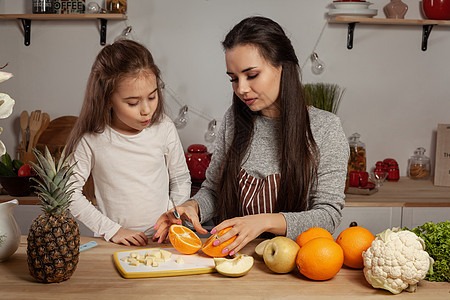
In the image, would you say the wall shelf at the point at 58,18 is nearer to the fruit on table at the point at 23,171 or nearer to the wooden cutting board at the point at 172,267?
the fruit on table at the point at 23,171

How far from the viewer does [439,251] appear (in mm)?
1136

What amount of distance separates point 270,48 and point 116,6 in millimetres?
1557

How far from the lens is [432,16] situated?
2.95 m

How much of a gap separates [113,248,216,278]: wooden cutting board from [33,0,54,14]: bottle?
6.55 feet

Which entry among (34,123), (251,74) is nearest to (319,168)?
(251,74)

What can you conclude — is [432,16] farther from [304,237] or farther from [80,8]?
[304,237]

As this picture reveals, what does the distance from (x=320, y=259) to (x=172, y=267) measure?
34cm

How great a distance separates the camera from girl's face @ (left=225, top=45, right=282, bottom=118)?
4.95ft

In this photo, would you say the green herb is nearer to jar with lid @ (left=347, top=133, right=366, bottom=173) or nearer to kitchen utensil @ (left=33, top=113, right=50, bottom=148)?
jar with lid @ (left=347, top=133, right=366, bottom=173)

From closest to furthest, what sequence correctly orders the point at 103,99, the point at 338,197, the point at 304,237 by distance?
the point at 304,237
the point at 338,197
the point at 103,99

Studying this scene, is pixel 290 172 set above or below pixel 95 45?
below

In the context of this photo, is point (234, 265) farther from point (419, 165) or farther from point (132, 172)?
point (419, 165)

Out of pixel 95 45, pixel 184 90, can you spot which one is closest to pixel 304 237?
pixel 184 90

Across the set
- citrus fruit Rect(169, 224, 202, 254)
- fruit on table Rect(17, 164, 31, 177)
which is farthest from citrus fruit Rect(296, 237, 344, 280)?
fruit on table Rect(17, 164, 31, 177)
